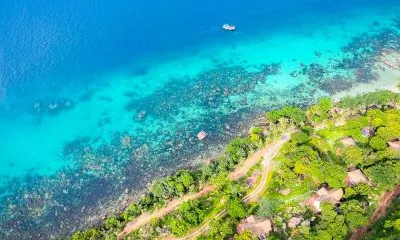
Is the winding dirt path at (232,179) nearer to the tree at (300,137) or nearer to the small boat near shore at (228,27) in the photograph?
the tree at (300,137)

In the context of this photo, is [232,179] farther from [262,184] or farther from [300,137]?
[300,137]

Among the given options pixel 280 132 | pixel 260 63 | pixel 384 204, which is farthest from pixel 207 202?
pixel 260 63

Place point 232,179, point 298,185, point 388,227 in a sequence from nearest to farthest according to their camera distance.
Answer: point 388,227
point 298,185
point 232,179

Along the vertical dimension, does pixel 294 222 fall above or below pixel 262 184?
below

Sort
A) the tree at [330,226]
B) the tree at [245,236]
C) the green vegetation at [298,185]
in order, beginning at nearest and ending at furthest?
the tree at [330,226], the tree at [245,236], the green vegetation at [298,185]

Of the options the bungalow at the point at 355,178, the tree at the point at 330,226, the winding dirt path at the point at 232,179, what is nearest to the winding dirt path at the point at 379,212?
the tree at the point at 330,226

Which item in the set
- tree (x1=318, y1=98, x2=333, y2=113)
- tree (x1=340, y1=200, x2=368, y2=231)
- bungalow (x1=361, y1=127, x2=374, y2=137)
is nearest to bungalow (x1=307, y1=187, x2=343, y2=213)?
tree (x1=340, y1=200, x2=368, y2=231)

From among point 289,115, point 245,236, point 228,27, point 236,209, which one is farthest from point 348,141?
point 228,27
